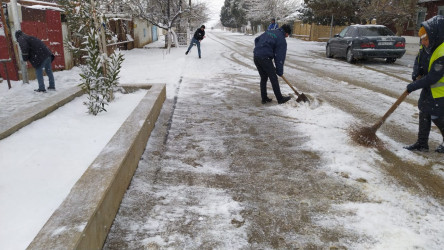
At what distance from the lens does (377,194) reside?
9.50 ft

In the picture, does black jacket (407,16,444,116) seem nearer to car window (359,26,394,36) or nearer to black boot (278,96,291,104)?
black boot (278,96,291,104)

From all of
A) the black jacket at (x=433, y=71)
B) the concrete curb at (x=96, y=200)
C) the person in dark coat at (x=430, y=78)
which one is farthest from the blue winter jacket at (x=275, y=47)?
the concrete curb at (x=96, y=200)

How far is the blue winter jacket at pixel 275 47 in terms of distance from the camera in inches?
232

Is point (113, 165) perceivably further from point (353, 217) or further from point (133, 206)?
point (353, 217)

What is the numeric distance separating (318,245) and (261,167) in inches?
53.1

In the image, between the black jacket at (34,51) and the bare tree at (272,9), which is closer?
the black jacket at (34,51)

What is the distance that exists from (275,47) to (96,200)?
4.66 m

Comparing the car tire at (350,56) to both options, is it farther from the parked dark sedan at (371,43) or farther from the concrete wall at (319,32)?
the concrete wall at (319,32)

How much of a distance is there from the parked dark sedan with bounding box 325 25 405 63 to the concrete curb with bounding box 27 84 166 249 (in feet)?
34.0

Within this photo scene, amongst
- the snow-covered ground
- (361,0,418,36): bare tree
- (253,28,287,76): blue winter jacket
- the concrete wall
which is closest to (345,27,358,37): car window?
the snow-covered ground

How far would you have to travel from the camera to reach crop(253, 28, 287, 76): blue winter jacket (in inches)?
232

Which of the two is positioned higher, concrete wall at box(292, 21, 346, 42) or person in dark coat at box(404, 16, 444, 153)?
concrete wall at box(292, 21, 346, 42)

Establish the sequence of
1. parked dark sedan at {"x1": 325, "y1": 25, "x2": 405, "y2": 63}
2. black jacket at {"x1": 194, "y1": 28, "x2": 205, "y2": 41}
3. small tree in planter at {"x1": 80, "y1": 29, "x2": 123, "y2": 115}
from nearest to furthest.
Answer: small tree in planter at {"x1": 80, "y1": 29, "x2": 123, "y2": 115} < parked dark sedan at {"x1": 325, "y1": 25, "x2": 405, "y2": 63} < black jacket at {"x1": 194, "y1": 28, "x2": 205, "y2": 41}

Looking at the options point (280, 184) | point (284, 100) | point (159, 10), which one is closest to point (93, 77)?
point (280, 184)
